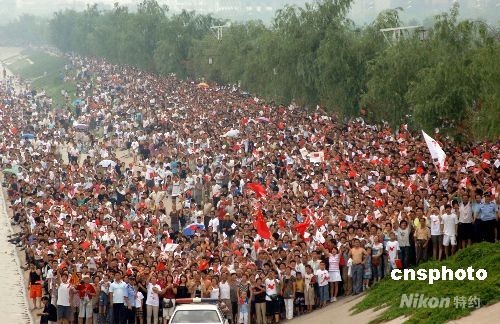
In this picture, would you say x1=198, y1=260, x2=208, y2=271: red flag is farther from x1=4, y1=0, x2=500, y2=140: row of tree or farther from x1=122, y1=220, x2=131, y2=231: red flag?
x1=4, y1=0, x2=500, y2=140: row of tree

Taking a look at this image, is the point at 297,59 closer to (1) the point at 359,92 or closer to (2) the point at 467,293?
(1) the point at 359,92

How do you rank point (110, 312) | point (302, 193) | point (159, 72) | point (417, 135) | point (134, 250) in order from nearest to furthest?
point (110, 312) → point (134, 250) → point (302, 193) → point (417, 135) → point (159, 72)

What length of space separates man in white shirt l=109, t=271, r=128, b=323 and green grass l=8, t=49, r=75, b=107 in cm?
7043

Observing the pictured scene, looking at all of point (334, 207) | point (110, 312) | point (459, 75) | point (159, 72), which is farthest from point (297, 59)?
point (159, 72)

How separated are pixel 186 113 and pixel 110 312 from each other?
3763 cm

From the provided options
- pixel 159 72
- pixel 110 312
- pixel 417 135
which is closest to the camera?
pixel 110 312

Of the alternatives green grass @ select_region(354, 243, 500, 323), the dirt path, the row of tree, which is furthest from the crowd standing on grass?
the row of tree

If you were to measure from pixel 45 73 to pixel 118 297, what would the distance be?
117m

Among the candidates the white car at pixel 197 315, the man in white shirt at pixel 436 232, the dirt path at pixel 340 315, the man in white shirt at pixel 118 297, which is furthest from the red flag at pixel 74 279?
the man in white shirt at pixel 436 232

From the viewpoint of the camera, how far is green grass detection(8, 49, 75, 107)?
108 metres

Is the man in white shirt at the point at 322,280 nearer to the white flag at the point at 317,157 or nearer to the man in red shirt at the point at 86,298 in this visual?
the man in red shirt at the point at 86,298

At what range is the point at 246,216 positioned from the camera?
31.4 metres

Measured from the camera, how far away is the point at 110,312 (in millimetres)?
24703

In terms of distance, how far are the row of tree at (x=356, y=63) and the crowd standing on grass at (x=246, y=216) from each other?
971 millimetres
